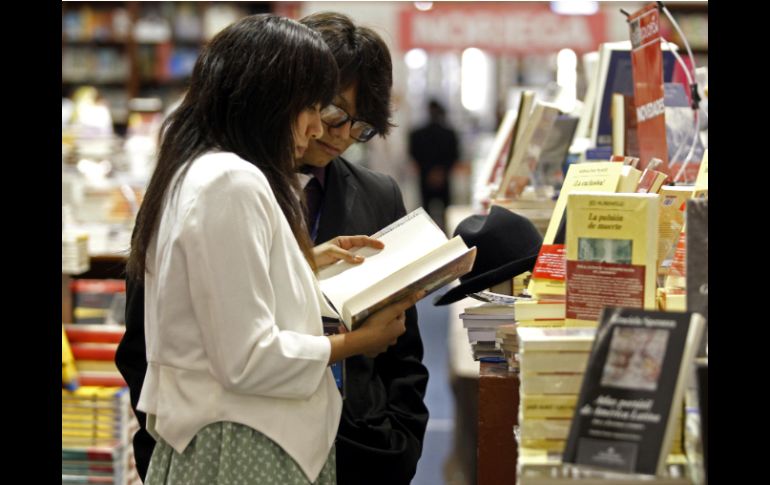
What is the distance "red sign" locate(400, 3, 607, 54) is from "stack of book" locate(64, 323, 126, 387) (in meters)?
8.31

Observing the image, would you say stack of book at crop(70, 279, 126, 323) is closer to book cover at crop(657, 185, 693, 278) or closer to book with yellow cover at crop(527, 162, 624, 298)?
book with yellow cover at crop(527, 162, 624, 298)

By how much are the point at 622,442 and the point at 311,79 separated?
2.67 ft

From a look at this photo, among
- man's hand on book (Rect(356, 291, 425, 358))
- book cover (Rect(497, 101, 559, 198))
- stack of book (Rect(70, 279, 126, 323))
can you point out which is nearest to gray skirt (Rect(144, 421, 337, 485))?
man's hand on book (Rect(356, 291, 425, 358))

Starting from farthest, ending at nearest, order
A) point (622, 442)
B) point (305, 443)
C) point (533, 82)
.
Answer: point (533, 82), point (305, 443), point (622, 442)

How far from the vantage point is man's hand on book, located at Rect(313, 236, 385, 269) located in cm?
214

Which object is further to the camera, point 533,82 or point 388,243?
point 533,82

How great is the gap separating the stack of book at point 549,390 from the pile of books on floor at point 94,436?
243cm

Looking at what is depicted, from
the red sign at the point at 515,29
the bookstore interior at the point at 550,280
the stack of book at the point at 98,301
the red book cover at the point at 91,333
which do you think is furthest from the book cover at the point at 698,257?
the red sign at the point at 515,29

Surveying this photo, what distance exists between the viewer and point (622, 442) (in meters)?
1.42

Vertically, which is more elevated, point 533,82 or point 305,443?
point 533,82
